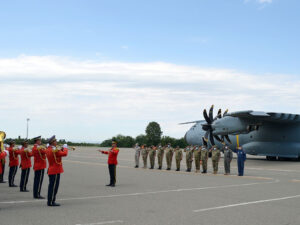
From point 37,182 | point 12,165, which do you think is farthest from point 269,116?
point 37,182

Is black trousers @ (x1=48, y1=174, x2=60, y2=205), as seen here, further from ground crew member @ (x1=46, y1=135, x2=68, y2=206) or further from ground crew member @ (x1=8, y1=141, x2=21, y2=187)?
ground crew member @ (x1=8, y1=141, x2=21, y2=187)

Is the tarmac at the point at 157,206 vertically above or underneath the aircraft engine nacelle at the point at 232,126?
underneath

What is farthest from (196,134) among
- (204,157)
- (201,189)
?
(201,189)

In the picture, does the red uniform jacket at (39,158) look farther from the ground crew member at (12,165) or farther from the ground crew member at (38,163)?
the ground crew member at (12,165)

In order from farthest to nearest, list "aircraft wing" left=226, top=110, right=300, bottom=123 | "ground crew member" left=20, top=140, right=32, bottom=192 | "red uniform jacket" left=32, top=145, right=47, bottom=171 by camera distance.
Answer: "aircraft wing" left=226, top=110, right=300, bottom=123, "ground crew member" left=20, top=140, right=32, bottom=192, "red uniform jacket" left=32, top=145, right=47, bottom=171

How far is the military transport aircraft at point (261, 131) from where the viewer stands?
90.4ft

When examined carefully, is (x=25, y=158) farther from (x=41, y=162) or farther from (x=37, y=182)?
(x=37, y=182)

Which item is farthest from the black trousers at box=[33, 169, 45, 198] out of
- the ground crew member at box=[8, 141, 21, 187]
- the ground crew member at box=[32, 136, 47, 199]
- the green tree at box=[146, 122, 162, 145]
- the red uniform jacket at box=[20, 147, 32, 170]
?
the green tree at box=[146, 122, 162, 145]

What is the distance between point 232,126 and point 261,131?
161 inches

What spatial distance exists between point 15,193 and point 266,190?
322 inches

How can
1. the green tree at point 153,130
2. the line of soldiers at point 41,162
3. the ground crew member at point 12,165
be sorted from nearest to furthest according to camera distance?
1. the line of soldiers at point 41,162
2. the ground crew member at point 12,165
3. the green tree at point 153,130

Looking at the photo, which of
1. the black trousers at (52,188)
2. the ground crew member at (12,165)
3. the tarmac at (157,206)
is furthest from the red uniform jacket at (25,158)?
the black trousers at (52,188)

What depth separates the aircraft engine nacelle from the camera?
2762 centimetres

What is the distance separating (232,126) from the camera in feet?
91.4
